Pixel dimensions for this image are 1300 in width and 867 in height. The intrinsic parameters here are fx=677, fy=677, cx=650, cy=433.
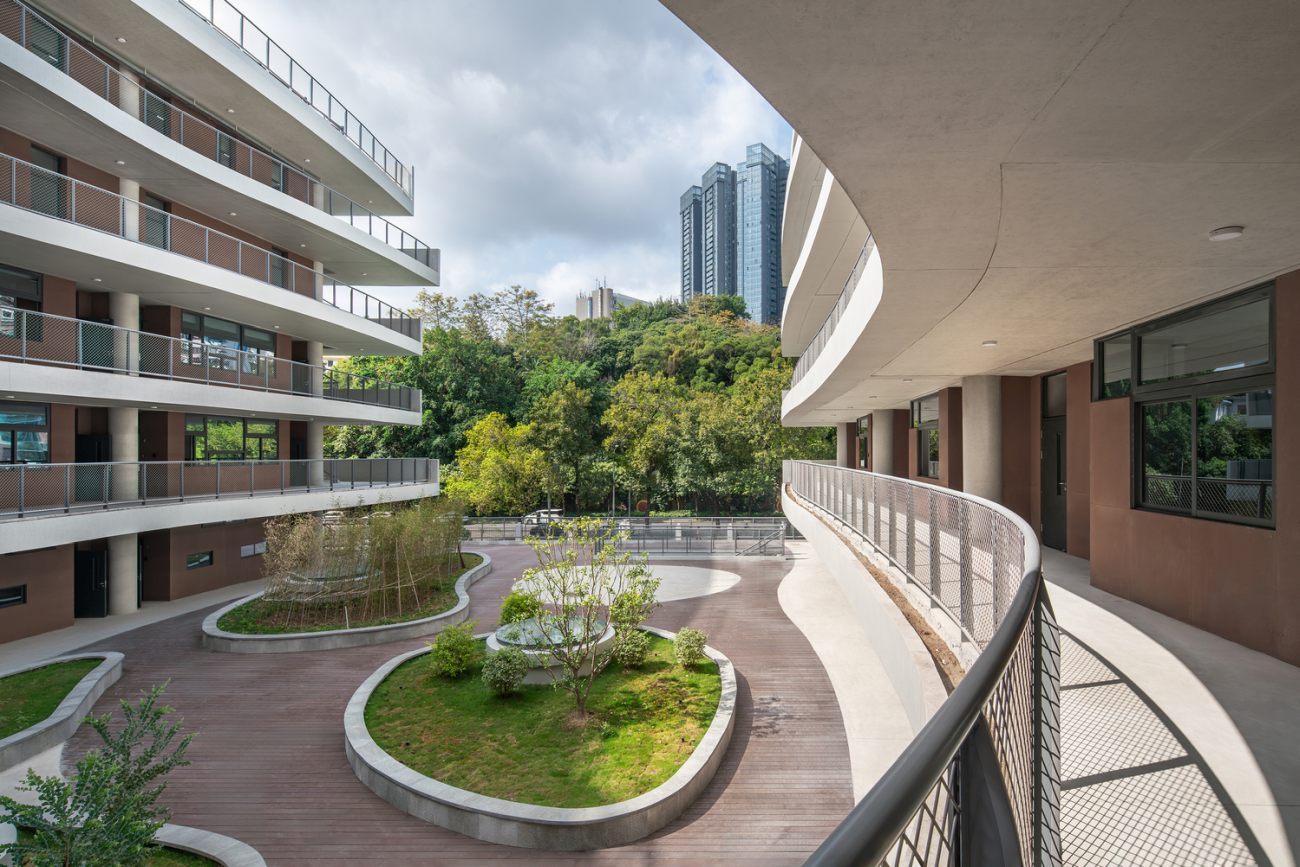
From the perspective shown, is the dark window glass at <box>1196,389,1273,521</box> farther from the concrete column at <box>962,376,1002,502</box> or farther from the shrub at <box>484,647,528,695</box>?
the shrub at <box>484,647,528,695</box>

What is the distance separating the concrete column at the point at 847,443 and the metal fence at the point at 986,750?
118 ft

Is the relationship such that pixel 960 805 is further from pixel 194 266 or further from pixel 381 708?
pixel 194 266

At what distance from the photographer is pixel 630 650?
590 inches

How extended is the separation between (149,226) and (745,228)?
13804 cm

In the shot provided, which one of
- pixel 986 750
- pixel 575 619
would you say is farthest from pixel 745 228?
pixel 986 750

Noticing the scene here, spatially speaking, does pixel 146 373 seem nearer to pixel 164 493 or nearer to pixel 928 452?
pixel 164 493

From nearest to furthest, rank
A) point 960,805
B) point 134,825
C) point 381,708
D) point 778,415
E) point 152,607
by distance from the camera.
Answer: point 960,805 < point 134,825 < point 381,708 < point 152,607 < point 778,415

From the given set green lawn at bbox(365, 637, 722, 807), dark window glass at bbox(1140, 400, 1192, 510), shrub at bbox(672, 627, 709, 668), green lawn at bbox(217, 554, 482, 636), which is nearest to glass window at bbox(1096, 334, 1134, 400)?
dark window glass at bbox(1140, 400, 1192, 510)

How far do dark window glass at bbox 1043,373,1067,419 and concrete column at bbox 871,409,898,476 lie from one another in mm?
14436

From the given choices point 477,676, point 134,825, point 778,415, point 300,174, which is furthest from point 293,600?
point 778,415

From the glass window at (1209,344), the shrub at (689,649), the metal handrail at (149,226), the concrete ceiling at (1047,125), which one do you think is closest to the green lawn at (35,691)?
the metal handrail at (149,226)

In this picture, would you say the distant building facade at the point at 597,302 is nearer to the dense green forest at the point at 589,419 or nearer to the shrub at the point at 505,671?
the dense green forest at the point at 589,419

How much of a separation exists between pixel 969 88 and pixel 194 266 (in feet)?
→ 71.6

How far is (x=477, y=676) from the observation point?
14.5 metres
